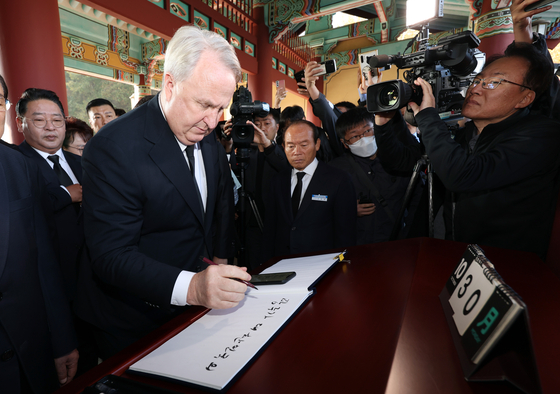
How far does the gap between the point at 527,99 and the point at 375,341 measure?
1144mm

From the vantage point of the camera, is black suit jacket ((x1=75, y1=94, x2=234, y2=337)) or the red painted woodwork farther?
the red painted woodwork

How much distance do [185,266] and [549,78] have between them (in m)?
1.45

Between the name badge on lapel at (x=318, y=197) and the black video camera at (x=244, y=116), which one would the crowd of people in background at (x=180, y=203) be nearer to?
the name badge on lapel at (x=318, y=197)

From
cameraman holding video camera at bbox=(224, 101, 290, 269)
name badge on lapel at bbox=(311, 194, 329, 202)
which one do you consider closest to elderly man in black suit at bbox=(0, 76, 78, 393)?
name badge on lapel at bbox=(311, 194, 329, 202)

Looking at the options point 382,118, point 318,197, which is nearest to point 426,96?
point 382,118

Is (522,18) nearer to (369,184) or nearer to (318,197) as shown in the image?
(369,184)

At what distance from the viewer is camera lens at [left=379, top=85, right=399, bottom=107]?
136 centimetres

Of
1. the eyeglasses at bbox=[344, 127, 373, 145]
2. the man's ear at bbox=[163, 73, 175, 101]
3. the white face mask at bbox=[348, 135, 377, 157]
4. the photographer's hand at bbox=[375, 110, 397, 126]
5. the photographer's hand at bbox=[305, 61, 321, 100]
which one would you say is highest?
the photographer's hand at bbox=[305, 61, 321, 100]

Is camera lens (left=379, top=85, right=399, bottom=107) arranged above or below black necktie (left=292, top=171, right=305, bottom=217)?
above

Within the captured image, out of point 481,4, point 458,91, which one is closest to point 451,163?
point 458,91

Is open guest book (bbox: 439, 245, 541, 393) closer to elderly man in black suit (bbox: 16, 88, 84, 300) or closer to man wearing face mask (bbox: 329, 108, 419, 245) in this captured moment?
man wearing face mask (bbox: 329, 108, 419, 245)

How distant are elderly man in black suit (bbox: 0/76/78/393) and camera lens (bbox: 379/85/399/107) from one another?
4.35 feet

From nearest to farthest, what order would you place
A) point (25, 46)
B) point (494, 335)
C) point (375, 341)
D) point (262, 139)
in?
point (494, 335) → point (375, 341) → point (262, 139) → point (25, 46)

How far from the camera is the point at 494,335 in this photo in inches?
15.9
